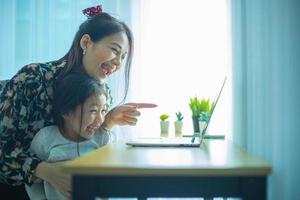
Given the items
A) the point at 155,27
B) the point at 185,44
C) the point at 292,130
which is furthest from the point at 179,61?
the point at 292,130

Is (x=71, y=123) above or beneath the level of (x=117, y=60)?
beneath

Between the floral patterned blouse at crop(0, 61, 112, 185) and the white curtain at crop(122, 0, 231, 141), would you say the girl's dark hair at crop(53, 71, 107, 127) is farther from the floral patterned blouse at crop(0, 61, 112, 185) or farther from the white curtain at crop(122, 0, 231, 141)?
the white curtain at crop(122, 0, 231, 141)

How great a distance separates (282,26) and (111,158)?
1863mm

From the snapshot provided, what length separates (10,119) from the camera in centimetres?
124

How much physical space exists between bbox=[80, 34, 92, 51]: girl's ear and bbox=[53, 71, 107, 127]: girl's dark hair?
151 millimetres

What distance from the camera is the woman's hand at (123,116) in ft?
4.63

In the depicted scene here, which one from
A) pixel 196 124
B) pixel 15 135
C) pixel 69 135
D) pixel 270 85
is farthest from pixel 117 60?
pixel 270 85

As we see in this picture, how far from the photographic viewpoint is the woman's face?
4.54 ft

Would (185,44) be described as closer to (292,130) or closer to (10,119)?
(292,130)

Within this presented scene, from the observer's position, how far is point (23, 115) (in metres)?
1.26

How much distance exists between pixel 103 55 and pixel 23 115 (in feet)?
1.24

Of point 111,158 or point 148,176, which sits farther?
point 111,158

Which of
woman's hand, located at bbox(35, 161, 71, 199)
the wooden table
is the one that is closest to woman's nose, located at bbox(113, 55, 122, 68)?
woman's hand, located at bbox(35, 161, 71, 199)

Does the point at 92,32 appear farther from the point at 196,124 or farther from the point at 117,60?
the point at 196,124
